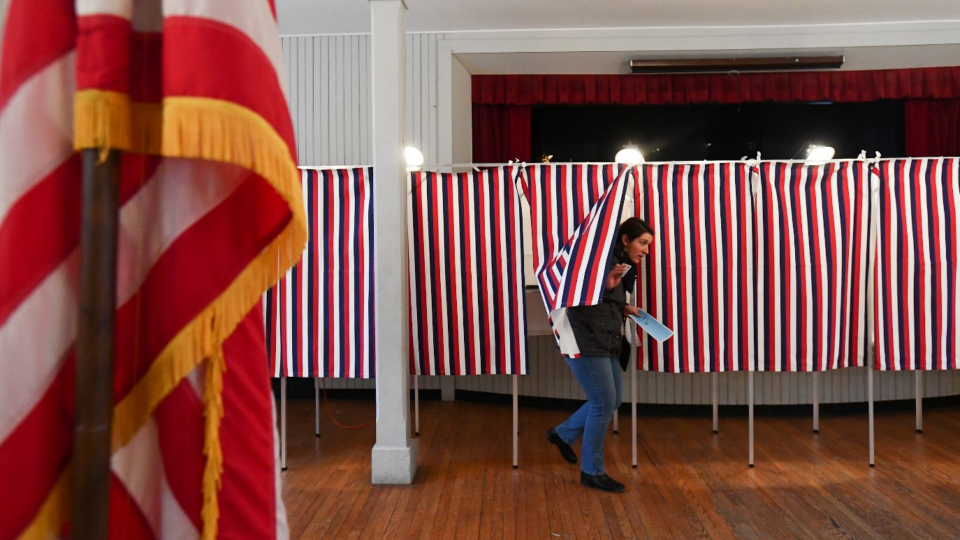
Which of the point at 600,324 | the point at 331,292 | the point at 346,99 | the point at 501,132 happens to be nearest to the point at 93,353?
the point at 600,324

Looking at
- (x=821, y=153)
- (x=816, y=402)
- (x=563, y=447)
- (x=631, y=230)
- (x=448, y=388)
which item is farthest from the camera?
(x=448, y=388)

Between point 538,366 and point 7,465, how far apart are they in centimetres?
439

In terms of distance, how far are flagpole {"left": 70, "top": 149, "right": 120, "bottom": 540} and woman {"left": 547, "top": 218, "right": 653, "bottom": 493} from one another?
2.60 meters

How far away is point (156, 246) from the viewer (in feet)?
2.63

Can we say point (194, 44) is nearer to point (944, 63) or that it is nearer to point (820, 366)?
point (820, 366)

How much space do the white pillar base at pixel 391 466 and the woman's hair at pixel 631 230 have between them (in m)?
1.57

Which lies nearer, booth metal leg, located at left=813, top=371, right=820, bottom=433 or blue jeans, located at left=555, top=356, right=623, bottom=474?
blue jeans, located at left=555, top=356, right=623, bottom=474

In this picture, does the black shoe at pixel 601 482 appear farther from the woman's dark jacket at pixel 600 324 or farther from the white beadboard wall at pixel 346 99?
the white beadboard wall at pixel 346 99

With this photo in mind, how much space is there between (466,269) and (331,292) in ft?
2.66

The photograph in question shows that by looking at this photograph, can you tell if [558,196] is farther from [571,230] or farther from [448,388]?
A: [448,388]

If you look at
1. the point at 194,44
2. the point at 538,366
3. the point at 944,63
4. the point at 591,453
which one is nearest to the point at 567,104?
the point at 538,366

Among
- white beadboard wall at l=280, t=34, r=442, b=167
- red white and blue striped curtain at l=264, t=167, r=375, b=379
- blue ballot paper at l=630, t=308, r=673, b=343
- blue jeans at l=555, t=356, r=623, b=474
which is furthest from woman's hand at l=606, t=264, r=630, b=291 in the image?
white beadboard wall at l=280, t=34, r=442, b=167

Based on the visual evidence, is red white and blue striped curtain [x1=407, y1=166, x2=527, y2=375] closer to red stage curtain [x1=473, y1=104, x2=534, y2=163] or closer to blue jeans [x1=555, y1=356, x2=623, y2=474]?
blue jeans [x1=555, y1=356, x2=623, y2=474]

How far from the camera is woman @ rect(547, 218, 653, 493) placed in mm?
3141
